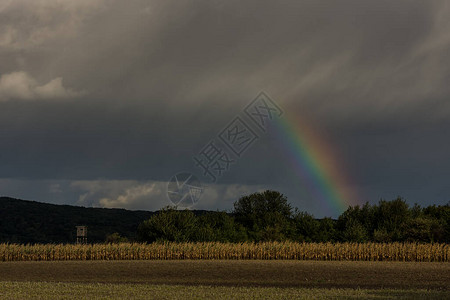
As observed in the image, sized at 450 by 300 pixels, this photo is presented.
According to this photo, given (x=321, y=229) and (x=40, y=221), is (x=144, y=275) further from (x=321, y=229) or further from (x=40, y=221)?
(x=40, y=221)

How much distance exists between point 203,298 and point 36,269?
2967 cm

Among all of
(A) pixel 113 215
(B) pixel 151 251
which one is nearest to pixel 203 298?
(B) pixel 151 251

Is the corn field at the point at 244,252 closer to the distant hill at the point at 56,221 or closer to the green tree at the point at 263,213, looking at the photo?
the green tree at the point at 263,213

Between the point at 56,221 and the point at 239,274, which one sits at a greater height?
the point at 56,221

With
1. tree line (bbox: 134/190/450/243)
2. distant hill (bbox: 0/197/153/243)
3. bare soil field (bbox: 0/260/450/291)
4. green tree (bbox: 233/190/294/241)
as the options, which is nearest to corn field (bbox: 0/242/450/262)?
bare soil field (bbox: 0/260/450/291)

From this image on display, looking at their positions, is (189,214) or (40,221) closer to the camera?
(189,214)

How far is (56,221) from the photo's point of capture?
17250 cm

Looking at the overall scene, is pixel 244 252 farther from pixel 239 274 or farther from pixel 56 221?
pixel 56 221

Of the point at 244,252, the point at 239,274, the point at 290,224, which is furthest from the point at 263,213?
the point at 239,274

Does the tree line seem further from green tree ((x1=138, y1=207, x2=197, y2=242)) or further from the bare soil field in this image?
the bare soil field

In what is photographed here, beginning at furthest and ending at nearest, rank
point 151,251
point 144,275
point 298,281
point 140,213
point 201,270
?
point 140,213 → point 151,251 → point 201,270 → point 144,275 → point 298,281

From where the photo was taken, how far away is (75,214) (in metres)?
183

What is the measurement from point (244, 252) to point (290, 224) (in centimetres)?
3337

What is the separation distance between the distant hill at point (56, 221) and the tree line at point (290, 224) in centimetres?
5595
